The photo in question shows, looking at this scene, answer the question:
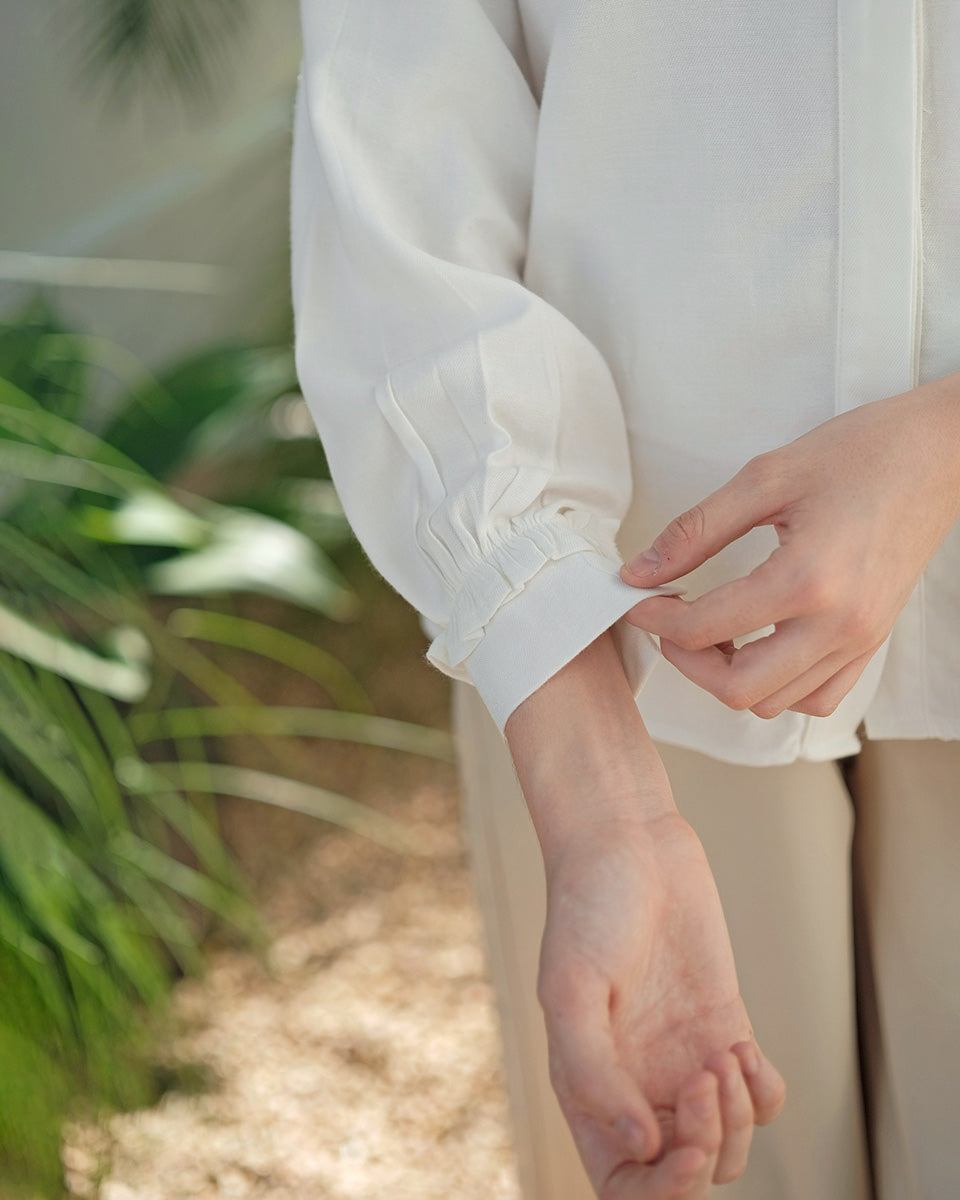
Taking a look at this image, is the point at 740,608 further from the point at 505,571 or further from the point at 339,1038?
the point at 339,1038

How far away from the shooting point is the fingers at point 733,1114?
1.07 feet

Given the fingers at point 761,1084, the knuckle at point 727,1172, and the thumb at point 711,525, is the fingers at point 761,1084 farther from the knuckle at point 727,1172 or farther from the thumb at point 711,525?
the thumb at point 711,525

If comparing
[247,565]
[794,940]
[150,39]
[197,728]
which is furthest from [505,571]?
[150,39]

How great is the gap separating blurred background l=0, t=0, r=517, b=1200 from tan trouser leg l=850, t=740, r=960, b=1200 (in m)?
0.56

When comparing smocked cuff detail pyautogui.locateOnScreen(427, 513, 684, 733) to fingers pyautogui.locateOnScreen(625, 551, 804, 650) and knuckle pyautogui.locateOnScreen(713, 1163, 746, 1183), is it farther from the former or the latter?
knuckle pyautogui.locateOnScreen(713, 1163, 746, 1183)

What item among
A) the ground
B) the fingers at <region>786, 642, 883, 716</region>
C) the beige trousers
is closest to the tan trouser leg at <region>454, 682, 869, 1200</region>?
the beige trousers

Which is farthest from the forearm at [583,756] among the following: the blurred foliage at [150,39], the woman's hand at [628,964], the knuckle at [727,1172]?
the blurred foliage at [150,39]

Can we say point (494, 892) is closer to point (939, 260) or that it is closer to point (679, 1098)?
point (679, 1098)

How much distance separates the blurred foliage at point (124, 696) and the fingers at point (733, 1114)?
709 mm

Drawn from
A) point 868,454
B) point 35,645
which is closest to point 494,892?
point 868,454

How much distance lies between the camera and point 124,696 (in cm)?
104

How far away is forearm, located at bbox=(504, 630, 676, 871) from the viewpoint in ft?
1.26

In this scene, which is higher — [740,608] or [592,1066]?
[740,608]

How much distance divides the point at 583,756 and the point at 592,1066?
112mm
